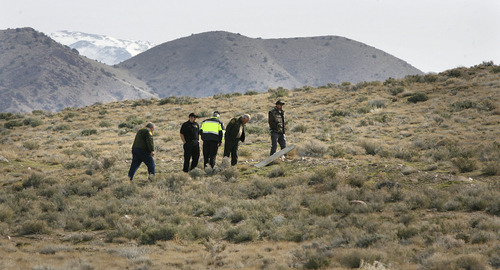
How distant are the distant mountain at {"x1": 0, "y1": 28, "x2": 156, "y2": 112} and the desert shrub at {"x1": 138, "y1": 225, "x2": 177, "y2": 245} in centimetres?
16014

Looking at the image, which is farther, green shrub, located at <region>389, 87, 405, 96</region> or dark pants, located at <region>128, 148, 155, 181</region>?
green shrub, located at <region>389, 87, 405, 96</region>

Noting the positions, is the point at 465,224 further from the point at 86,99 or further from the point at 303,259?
the point at 86,99

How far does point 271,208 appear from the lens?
909 cm

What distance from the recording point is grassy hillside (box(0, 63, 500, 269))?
21.4 ft

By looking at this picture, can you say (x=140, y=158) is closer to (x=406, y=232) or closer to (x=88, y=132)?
(x=406, y=232)

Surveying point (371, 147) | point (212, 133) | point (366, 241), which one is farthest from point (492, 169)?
point (212, 133)

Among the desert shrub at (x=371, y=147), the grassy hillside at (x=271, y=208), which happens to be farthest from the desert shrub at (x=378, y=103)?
the desert shrub at (x=371, y=147)

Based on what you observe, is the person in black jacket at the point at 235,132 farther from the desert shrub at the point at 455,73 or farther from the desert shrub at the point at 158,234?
the desert shrub at the point at 455,73

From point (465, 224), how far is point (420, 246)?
3.69 feet

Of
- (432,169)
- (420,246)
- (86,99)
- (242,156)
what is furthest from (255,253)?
(86,99)

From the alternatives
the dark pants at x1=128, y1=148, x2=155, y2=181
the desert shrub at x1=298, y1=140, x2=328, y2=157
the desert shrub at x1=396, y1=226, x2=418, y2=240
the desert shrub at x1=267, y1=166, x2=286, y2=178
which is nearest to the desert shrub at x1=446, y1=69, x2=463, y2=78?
the desert shrub at x1=298, y1=140, x2=328, y2=157

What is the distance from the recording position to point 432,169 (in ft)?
38.8

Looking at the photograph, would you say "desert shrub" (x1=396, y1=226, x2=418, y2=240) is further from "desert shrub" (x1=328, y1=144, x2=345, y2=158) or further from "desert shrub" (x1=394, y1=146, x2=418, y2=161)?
"desert shrub" (x1=328, y1=144, x2=345, y2=158)

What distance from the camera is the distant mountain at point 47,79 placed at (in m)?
158
